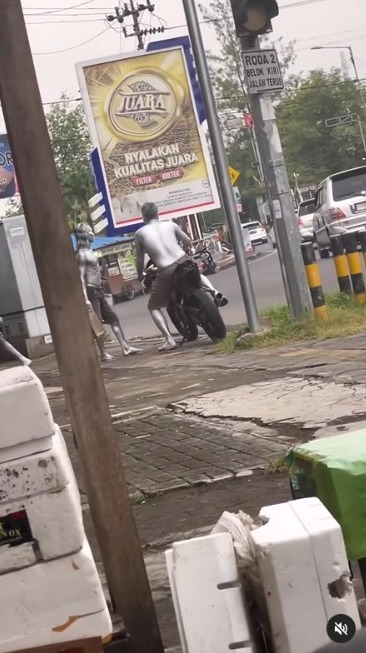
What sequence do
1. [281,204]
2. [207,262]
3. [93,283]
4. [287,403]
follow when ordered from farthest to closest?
[207,262], [93,283], [281,204], [287,403]

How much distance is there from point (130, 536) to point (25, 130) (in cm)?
133

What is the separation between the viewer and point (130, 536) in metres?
3.68

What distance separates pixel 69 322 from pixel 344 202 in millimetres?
19434

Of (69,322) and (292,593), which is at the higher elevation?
(69,322)

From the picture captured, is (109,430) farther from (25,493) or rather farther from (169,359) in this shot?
(169,359)

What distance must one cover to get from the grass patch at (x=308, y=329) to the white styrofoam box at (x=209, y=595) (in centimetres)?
828

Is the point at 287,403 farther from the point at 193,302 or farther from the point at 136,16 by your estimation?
the point at 136,16

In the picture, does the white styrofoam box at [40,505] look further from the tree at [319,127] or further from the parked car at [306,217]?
the tree at [319,127]

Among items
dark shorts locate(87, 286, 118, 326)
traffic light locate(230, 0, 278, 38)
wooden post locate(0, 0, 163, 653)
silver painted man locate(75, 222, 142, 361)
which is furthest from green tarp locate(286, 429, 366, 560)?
dark shorts locate(87, 286, 118, 326)

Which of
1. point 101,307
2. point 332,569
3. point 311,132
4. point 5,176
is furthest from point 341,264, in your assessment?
point 311,132

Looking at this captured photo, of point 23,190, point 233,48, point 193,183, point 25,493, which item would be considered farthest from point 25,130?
point 233,48

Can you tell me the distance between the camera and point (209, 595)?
A: 3248 mm

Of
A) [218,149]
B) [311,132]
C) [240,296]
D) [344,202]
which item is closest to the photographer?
[218,149]

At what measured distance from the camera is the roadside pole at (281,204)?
1256 cm
